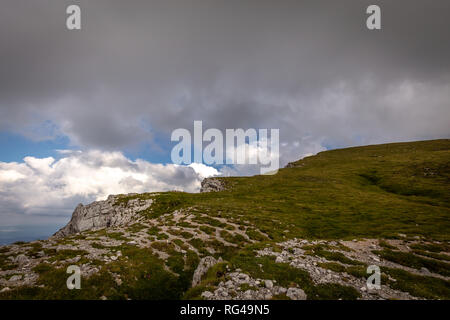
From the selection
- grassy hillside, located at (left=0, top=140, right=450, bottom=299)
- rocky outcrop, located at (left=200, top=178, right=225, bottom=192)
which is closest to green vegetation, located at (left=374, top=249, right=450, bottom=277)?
grassy hillside, located at (left=0, top=140, right=450, bottom=299)

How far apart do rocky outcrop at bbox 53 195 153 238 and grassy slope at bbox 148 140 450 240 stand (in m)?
7.26

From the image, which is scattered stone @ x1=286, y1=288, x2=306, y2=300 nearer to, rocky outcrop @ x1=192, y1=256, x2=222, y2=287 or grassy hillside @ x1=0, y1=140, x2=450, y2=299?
grassy hillside @ x1=0, y1=140, x2=450, y2=299

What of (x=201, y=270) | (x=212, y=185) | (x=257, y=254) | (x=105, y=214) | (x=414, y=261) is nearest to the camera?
(x=201, y=270)

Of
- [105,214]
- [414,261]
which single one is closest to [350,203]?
[414,261]

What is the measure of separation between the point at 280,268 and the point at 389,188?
66.3m

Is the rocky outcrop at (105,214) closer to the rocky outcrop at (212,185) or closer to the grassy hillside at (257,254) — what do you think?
the grassy hillside at (257,254)

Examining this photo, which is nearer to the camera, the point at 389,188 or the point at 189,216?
the point at 189,216

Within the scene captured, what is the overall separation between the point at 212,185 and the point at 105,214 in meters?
41.4

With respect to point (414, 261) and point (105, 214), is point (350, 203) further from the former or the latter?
point (105, 214)

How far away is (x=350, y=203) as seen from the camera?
149ft

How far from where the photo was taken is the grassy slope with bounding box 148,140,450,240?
30.8 m

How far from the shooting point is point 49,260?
49.5 feet
